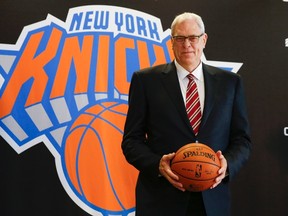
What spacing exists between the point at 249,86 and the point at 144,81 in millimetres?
1242

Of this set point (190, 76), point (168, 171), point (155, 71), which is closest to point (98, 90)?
point (155, 71)

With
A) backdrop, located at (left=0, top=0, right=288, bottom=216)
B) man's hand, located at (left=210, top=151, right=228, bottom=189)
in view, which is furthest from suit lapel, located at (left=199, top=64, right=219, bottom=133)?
backdrop, located at (left=0, top=0, right=288, bottom=216)

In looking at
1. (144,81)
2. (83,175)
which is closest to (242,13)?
(144,81)

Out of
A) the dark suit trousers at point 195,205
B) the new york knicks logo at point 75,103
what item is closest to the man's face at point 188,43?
the dark suit trousers at point 195,205

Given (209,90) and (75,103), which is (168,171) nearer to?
(209,90)

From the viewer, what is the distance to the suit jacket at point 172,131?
1.56 meters

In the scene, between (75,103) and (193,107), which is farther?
(75,103)

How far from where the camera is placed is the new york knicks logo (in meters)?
2.53

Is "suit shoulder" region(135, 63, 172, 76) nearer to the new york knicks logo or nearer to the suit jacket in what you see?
the suit jacket

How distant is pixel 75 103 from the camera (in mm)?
2561

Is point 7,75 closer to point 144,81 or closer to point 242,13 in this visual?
point 144,81

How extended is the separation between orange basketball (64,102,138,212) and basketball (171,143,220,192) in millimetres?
1147

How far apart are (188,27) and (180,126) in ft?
1.44

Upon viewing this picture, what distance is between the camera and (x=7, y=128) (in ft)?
8.24
